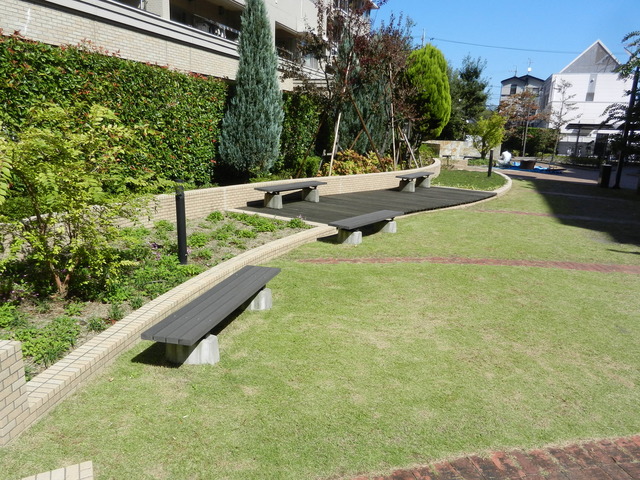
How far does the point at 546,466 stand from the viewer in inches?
132

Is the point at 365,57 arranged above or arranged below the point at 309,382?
above

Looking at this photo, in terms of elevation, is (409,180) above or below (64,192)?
below

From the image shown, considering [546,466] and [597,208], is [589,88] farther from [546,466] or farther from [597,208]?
[546,466]

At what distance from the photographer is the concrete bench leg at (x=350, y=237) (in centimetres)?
944

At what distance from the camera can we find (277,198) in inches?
467

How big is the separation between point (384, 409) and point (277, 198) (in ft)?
27.8

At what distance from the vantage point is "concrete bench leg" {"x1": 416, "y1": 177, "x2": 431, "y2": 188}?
18.5 meters

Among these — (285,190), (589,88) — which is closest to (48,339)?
(285,190)

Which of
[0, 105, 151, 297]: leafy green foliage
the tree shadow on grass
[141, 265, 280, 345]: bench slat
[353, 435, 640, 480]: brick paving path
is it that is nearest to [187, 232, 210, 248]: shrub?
[141, 265, 280, 345]: bench slat

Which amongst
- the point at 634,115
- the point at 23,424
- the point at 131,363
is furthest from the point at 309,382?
the point at 634,115

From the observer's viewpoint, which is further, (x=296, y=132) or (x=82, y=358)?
(x=296, y=132)

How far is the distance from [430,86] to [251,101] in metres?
11.5

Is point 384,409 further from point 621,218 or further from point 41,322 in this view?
point 621,218

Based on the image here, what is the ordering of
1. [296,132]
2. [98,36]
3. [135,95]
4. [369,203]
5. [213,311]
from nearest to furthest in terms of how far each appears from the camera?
[213,311]
[135,95]
[369,203]
[98,36]
[296,132]
